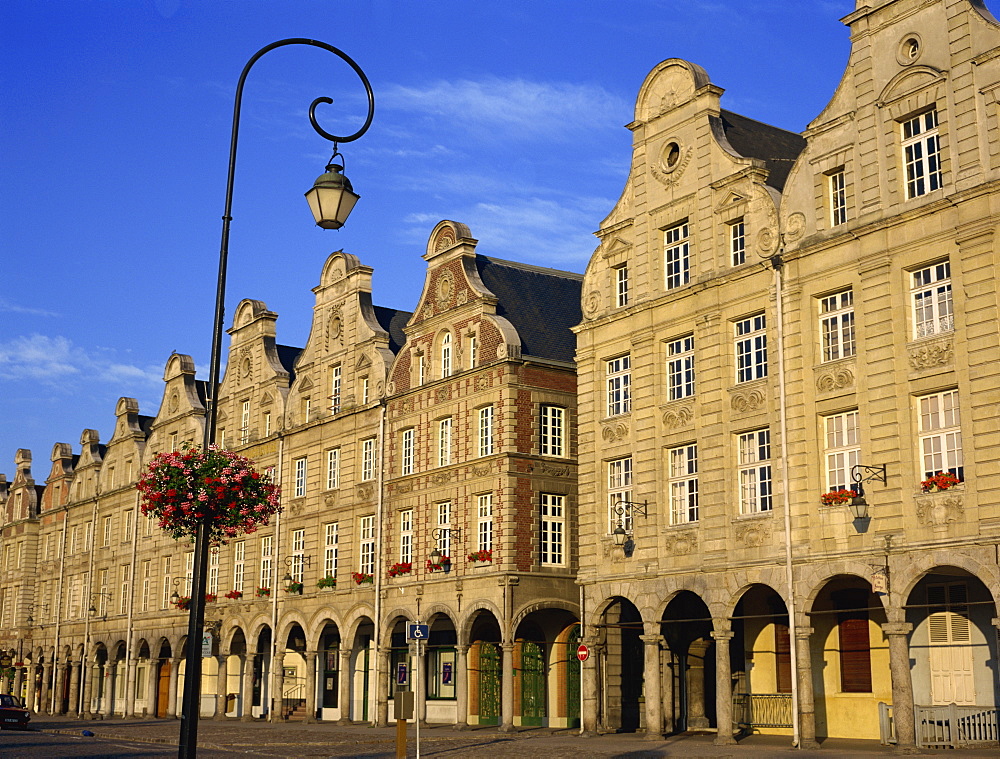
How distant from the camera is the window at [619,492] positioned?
3325cm

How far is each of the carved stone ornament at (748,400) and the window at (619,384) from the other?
13.8 feet

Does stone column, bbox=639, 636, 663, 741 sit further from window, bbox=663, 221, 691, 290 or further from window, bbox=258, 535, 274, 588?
window, bbox=258, 535, 274, 588

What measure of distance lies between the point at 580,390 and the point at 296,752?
497 inches

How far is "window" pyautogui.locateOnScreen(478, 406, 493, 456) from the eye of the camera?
128ft

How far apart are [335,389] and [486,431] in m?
10.8

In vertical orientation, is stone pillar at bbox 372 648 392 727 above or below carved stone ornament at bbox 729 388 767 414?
below

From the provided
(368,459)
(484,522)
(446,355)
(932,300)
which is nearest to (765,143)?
(932,300)

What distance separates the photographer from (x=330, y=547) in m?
46.8

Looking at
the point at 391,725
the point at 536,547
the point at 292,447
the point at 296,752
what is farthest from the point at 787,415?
the point at 292,447

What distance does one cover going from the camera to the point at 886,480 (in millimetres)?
25875

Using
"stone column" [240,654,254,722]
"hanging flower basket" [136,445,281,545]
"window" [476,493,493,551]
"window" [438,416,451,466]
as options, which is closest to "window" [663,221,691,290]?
"window" [476,493,493,551]

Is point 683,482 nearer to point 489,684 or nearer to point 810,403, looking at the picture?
point 810,403

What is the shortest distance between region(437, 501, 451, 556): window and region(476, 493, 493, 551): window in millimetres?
1457

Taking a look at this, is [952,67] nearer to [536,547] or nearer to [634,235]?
[634,235]
